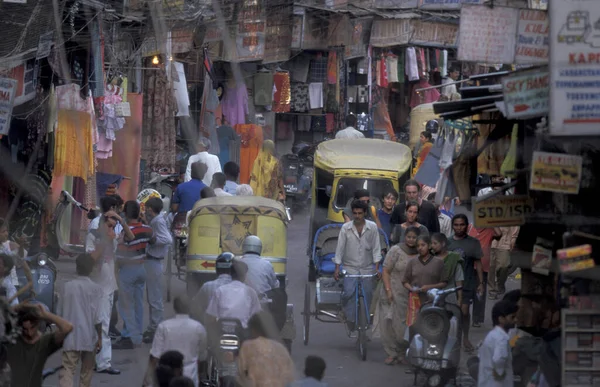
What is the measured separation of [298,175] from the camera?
86.1 ft

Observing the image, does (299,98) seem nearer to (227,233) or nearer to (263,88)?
(263,88)

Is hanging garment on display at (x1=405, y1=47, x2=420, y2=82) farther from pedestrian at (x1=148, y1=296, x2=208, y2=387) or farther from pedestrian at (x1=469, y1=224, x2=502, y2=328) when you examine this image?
pedestrian at (x1=148, y1=296, x2=208, y2=387)

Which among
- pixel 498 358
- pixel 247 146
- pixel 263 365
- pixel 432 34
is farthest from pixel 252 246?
pixel 432 34

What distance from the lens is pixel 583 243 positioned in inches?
325

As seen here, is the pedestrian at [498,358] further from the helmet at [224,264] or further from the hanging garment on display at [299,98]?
the hanging garment on display at [299,98]

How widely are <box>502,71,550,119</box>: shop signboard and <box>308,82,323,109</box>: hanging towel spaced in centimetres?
1999

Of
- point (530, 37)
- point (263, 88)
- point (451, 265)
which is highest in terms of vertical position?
point (530, 37)

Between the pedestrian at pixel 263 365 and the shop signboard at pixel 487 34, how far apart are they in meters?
2.65

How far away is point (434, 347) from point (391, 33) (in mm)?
18058

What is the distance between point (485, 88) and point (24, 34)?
23.5 feet

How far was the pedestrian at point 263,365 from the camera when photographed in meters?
8.02

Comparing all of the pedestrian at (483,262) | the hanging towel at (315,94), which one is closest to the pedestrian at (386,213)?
the pedestrian at (483,262)

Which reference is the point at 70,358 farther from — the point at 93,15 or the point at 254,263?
the point at 93,15

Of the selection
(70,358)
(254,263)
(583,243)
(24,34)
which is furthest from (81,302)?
(24,34)
